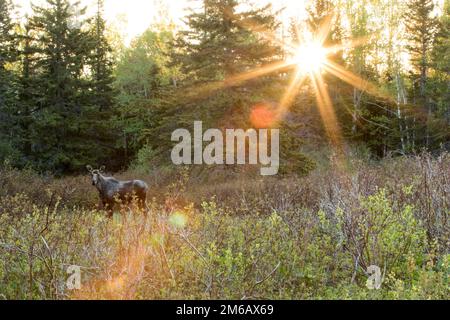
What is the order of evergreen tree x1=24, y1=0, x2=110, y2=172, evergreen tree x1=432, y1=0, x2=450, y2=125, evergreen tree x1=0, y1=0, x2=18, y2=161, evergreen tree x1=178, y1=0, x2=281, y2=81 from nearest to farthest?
evergreen tree x1=178, y1=0, x2=281, y2=81
evergreen tree x1=0, y1=0, x2=18, y2=161
evergreen tree x1=24, y1=0, x2=110, y2=172
evergreen tree x1=432, y1=0, x2=450, y2=125

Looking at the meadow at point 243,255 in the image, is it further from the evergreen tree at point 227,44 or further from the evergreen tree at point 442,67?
the evergreen tree at point 442,67

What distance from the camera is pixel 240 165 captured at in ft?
70.9

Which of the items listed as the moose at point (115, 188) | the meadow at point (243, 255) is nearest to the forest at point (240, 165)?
the meadow at point (243, 255)

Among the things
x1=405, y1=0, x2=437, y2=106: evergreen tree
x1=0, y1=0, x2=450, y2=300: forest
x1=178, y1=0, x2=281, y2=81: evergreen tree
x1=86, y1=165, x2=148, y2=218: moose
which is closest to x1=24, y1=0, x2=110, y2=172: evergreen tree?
x1=0, y1=0, x2=450, y2=300: forest

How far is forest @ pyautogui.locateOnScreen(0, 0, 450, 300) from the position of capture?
6281mm

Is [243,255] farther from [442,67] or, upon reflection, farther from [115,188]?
[442,67]

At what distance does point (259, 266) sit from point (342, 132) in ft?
87.7

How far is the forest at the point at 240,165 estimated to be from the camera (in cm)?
628

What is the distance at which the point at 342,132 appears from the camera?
105 ft

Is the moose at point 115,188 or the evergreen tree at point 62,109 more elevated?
the evergreen tree at point 62,109

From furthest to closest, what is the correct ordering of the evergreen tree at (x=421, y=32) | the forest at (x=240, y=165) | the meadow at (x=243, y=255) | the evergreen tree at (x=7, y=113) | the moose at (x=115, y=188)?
the evergreen tree at (x=421, y=32)
the evergreen tree at (x=7, y=113)
the moose at (x=115, y=188)
the forest at (x=240, y=165)
the meadow at (x=243, y=255)

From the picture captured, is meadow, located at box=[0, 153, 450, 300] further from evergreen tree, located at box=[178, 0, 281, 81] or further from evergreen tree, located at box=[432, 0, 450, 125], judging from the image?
evergreen tree, located at box=[432, 0, 450, 125]

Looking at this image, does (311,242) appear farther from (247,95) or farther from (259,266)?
(247,95)

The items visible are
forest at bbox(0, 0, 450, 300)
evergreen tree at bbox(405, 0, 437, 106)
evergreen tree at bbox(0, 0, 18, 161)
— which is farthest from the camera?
evergreen tree at bbox(405, 0, 437, 106)
